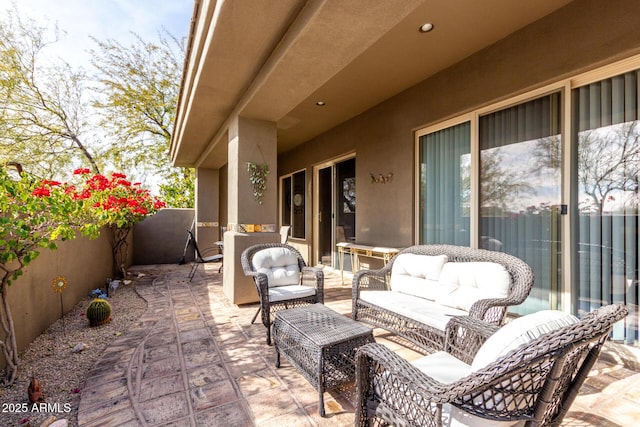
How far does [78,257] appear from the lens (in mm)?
3756

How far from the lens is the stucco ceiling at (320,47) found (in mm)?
2117

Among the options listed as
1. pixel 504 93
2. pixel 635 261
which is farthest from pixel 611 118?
pixel 635 261

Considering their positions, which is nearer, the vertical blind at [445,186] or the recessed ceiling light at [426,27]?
the recessed ceiling light at [426,27]

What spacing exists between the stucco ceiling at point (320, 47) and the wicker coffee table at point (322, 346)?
2.21 metres

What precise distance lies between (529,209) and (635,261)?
88 centimetres

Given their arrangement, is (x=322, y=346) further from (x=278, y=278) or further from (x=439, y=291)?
(x=278, y=278)

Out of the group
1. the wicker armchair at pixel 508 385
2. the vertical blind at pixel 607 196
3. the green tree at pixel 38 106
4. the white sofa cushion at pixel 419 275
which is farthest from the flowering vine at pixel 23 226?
the green tree at pixel 38 106

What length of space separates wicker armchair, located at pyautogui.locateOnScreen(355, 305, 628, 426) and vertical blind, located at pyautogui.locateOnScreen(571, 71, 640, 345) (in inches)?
75.7

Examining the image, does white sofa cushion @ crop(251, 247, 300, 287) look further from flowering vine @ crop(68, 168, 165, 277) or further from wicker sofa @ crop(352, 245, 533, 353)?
flowering vine @ crop(68, 168, 165, 277)

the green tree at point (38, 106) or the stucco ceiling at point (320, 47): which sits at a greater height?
the green tree at point (38, 106)

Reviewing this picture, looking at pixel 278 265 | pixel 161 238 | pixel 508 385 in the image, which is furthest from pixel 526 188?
pixel 161 238

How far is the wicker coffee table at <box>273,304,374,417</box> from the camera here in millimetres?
1701

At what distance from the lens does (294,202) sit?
26.1 ft

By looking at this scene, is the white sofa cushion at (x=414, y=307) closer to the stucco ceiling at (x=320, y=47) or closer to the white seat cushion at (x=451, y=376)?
the white seat cushion at (x=451, y=376)
